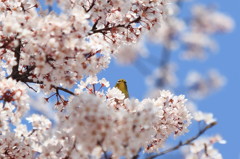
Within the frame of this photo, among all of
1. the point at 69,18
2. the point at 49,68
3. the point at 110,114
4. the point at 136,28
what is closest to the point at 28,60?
the point at 49,68

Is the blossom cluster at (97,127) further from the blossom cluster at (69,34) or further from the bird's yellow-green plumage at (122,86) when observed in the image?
the bird's yellow-green plumage at (122,86)

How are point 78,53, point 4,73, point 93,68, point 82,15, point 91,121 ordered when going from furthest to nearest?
point 4,73 < point 93,68 < point 78,53 < point 82,15 < point 91,121

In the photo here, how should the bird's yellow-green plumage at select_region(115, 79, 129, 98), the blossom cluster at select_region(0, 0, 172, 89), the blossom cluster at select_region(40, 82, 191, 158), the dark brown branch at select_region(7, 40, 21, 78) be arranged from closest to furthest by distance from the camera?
the blossom cluster at select_region(40, 82, 191, 158), the blossom cluster at select_region(0, 0, 172, 89), the dark brown branch at select_region(7, 40, 21, 78), the bird's yellow-green plumage at select_region(115, 79, 129, 98)

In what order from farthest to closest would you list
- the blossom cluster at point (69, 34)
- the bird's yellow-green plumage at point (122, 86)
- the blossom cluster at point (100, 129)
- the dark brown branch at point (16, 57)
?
the bird's yellow-green plumage at point (122, 86) → the dark brown branch at point (16, 57) → the blossom cluster at point (69, 34) → the blossom cluster at point (100, 129)

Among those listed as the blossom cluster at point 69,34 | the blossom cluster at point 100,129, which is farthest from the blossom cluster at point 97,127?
the blossom cluster at point 69,34

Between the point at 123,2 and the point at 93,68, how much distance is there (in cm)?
108

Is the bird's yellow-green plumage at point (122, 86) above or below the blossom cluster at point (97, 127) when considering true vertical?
above

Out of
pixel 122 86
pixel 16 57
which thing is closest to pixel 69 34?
pixel 16 57

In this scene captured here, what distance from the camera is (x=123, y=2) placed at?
22.1ft

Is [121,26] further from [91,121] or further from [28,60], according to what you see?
[91,121]

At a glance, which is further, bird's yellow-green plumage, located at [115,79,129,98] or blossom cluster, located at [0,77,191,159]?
bird's yellow-green plumage, located at [115,79,129,98]

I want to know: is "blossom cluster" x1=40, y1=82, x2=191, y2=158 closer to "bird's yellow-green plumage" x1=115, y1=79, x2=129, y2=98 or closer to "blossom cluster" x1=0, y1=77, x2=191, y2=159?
"blossom cluster" x1=0, y1=77, x2=191, y2=159

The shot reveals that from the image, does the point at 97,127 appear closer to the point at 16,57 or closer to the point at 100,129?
the point at 100,129

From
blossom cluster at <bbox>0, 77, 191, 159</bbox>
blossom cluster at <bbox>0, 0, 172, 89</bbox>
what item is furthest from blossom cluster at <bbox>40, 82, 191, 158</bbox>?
blossom cluster at <bbox>0, 0, 172, 89</bbox>
